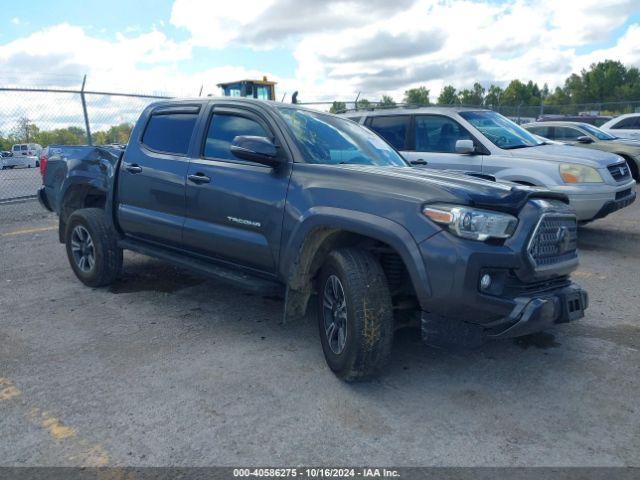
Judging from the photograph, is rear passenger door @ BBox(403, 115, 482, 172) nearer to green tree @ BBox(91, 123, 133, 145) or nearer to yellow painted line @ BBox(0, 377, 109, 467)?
yellow painted line @ BBox(0, 377, 109, 467)

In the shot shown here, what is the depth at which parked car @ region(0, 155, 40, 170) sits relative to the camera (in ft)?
114

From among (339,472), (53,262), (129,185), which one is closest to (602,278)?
(339,472)

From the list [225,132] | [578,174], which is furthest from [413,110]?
[225,132]

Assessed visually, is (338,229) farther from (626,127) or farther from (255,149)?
(626,127)

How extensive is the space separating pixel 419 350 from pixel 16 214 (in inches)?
375

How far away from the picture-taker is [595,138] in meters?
12.6

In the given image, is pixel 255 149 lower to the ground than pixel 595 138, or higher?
lower

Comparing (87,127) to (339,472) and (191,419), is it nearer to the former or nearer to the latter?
(191,419)

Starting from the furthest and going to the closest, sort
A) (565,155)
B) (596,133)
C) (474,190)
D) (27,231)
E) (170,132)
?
1. (596,133)
2. (27,231)
3. (565,155)
4. (170,132)
5. (474,190)

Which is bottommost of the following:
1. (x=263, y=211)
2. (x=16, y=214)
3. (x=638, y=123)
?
(x=16, y=214)

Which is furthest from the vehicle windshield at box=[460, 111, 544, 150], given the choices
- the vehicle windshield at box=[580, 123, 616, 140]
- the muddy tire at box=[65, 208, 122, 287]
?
the vehicle windshield at box=[580, 123, 616, 140]

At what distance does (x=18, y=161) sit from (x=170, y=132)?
36772 mm

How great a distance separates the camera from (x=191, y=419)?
3072 millimetres

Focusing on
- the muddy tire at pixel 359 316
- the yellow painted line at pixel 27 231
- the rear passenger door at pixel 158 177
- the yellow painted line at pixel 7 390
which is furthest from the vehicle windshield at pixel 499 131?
the yellow painted line at pixel 27 231
